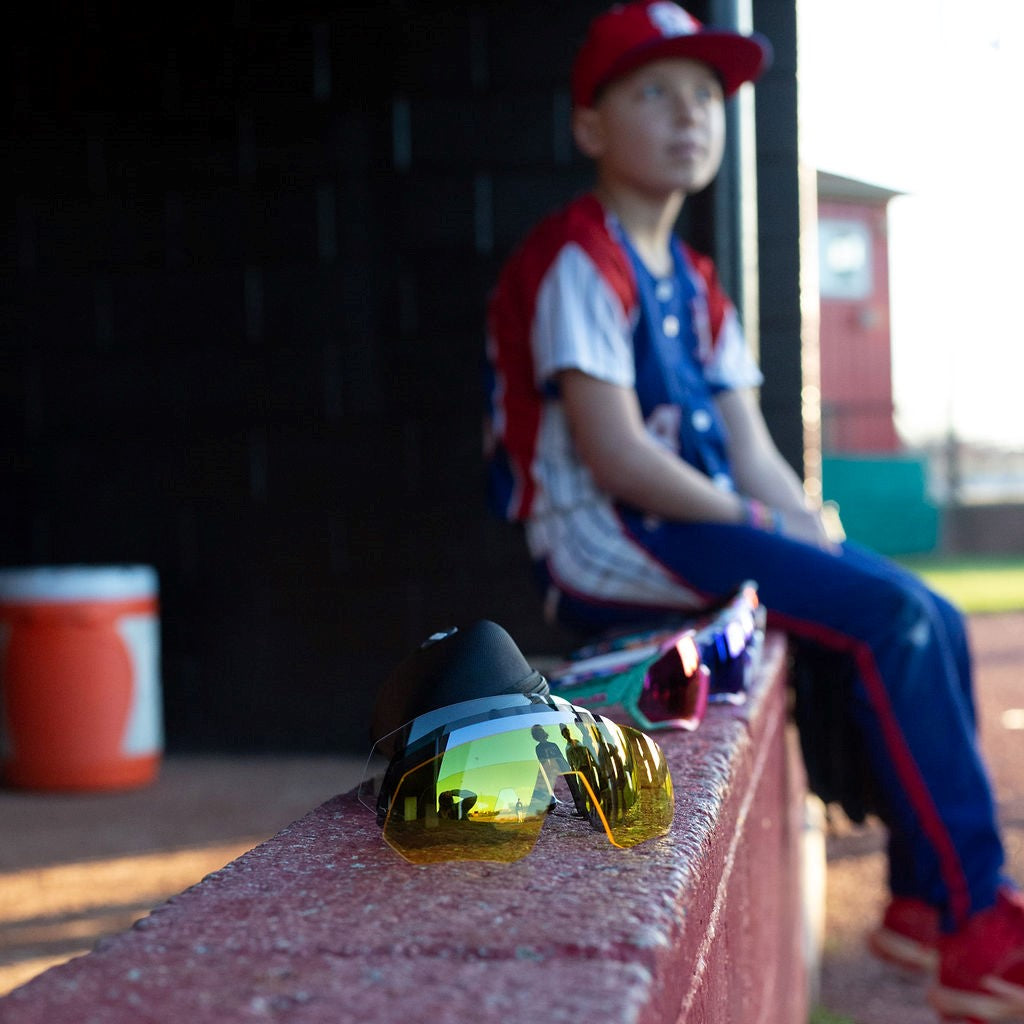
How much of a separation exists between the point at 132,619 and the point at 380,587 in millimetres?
772

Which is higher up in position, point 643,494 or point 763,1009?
point 643,494

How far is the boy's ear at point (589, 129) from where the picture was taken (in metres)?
2.35

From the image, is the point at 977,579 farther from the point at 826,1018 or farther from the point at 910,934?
the point at 910,934

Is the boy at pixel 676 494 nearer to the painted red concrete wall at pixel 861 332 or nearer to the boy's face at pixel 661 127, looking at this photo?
the boy's face at pixel 661 127

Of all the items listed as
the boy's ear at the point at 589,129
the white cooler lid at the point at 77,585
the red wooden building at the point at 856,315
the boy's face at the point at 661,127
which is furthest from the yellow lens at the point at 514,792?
the red wooden building at the point at 856,315

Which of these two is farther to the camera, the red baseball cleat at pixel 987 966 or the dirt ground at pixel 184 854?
the dirt ground at pixel 184 854

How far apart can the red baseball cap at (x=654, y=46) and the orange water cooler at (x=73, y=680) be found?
7.78 ft

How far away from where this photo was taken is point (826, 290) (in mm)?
24062

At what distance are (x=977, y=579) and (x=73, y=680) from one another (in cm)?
1155

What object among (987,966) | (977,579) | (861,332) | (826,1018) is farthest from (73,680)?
(861,332)

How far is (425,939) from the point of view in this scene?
0.63 m

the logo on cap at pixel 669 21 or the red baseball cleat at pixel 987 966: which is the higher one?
the logo on cap at pixel 669 21

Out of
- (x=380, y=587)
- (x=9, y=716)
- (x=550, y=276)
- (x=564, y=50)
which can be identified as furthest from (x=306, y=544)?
(x=550, y=276)

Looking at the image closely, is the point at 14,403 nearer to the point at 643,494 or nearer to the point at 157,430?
the point at 157,430
